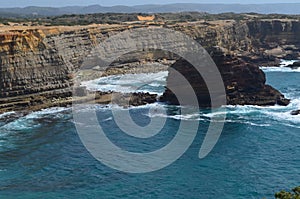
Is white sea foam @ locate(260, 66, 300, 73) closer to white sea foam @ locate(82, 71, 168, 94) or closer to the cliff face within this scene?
the cliff face

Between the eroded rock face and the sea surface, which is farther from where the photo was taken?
the eroded rock face

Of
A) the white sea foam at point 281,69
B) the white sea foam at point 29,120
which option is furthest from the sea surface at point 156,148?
the white sea foam at point 281,69

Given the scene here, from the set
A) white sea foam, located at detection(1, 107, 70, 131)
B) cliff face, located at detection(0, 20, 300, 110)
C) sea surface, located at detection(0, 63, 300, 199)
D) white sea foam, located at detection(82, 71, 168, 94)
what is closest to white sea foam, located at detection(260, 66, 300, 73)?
cliff face, located at detection(0, 20, 300, 110)

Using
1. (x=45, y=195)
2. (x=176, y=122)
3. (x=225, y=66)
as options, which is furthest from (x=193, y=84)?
(x=45, y=195)

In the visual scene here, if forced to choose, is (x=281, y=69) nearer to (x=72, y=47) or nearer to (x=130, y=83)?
(x=130, y=83)

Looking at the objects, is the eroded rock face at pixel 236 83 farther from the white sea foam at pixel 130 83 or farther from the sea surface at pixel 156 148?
the white sea foam at pixel 130 83

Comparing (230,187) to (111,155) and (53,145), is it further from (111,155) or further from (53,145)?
(53,145)
